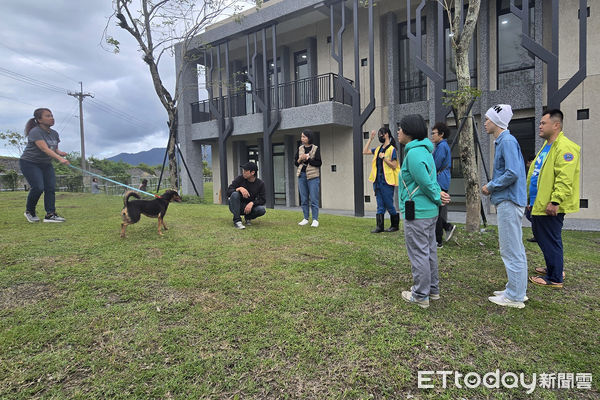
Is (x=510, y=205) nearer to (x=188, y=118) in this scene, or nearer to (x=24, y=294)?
(x=24, y=294)

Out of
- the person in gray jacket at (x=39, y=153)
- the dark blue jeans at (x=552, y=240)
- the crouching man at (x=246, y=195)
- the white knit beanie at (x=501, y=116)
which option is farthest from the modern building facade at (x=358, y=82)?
the person in gray jacket at (x=39, y=153)

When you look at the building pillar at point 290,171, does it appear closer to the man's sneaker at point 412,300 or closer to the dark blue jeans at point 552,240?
the dark blue jeans at point 552,240

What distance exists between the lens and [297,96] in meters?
13.2

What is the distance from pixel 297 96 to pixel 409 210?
37.5 feet

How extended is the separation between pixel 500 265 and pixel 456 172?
26.2 ft

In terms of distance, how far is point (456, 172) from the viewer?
36.6 ft

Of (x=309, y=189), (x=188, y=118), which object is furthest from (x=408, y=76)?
(x=188, y=118)

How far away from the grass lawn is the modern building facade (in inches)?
223

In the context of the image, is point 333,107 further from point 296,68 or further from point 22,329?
point 22,329

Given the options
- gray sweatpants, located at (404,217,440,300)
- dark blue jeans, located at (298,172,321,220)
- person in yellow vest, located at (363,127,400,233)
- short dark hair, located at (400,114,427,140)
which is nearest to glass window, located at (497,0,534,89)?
person in yellow vest, located at (363,127,400,233)

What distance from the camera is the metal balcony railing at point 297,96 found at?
1195cm

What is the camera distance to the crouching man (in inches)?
228

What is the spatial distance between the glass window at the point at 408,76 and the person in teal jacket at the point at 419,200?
9.41 m

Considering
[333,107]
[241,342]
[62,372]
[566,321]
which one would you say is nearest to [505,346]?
[566,321]
